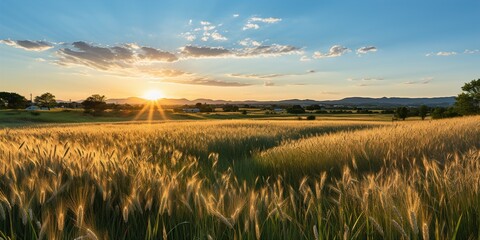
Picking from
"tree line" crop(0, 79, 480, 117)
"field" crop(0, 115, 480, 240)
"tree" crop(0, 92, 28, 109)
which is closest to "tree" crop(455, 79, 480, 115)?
"tree line" crop(0, 79, 480, 117)

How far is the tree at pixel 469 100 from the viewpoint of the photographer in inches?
2478

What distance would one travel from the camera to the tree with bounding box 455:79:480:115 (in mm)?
62938

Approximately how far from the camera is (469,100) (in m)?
64.2

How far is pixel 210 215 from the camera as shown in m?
2.25

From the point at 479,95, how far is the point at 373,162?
7098cm

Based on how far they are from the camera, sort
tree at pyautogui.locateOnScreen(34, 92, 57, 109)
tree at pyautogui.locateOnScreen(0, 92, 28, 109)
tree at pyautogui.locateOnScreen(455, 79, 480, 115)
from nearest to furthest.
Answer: tree at pyautogui.locateOnScreen(455, 79, 480, 115), tree at pyautogui.locateOnScreen(0, 92, 28, 109), tree at pyautogui.locateOnScreen(34, 92, 57, 109)

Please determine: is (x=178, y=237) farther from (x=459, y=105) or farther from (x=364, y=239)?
(x=459, y=105)

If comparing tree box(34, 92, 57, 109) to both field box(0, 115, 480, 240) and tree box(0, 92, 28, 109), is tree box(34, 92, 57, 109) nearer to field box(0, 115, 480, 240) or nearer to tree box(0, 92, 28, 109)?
tree box(0, 92, 28, 109)

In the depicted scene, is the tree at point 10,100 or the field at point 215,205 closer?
the field at point 215,205

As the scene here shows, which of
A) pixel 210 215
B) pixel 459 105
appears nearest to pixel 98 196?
pixel 210 215

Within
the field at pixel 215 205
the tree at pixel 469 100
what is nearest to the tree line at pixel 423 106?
the tree at pixel 469 100

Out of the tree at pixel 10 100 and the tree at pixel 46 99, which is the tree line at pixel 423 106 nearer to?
the tree at pixel 10 100

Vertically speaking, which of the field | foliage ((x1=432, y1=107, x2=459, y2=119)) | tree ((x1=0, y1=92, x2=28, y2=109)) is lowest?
foliage ((x1=432, y1=107, x2=459, y2=119))

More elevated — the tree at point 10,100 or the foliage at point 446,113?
the tree at point 10,100
